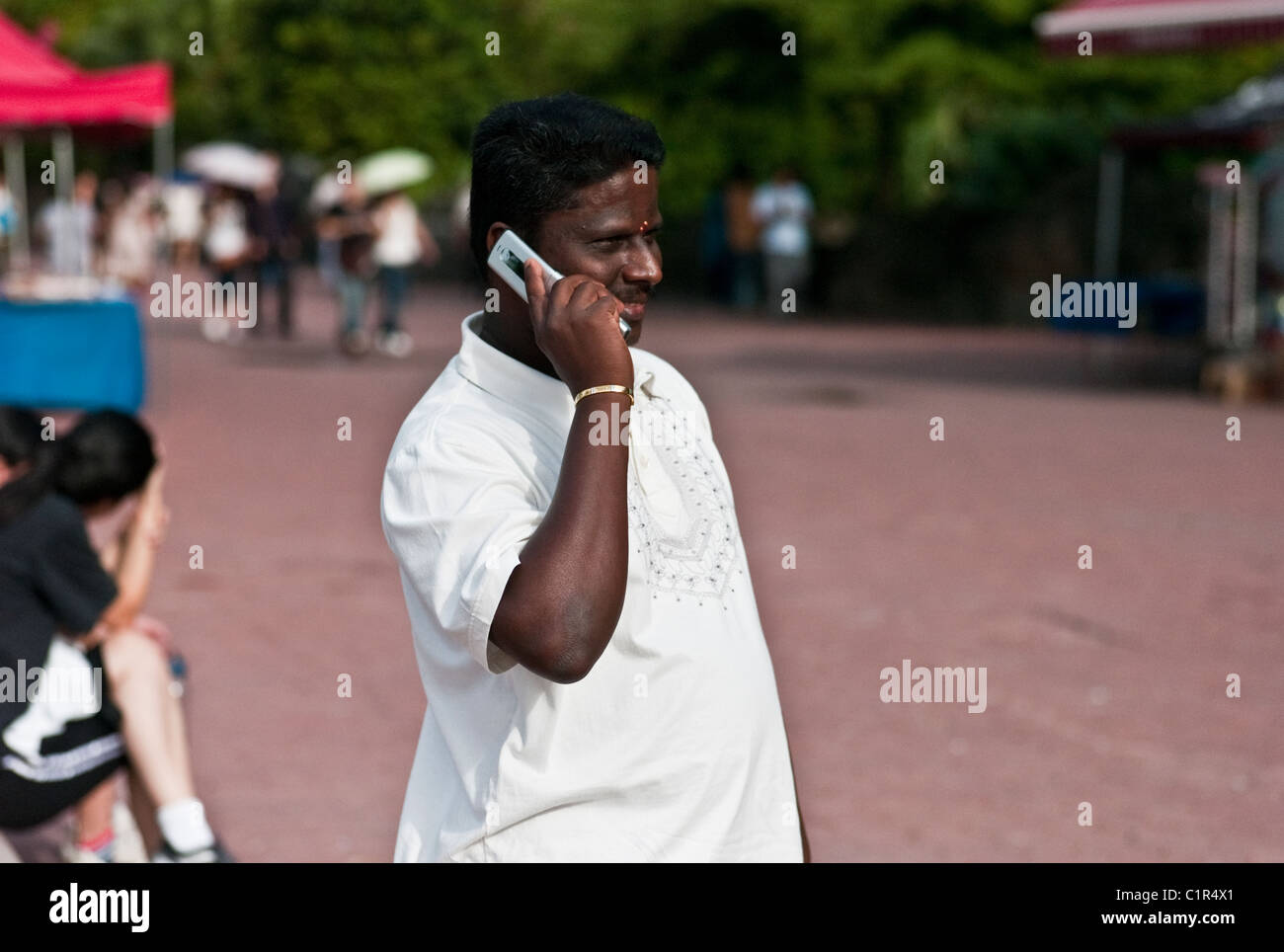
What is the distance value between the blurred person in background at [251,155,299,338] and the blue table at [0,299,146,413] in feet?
22.7

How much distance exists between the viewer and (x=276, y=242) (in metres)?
19.4

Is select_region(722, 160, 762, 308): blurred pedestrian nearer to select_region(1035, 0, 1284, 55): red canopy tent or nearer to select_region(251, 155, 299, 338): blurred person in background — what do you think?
select_region(251, 155, 299, 338): blurred person in background

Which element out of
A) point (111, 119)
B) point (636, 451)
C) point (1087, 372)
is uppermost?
point (111, 119)

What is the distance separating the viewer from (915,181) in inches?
1067

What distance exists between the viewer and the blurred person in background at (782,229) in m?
22.3

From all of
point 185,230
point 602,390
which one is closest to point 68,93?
point 602,390

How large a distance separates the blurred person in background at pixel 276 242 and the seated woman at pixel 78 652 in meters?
15.4

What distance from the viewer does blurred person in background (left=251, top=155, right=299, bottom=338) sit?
19.4m

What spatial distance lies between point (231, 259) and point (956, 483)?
40.7ft

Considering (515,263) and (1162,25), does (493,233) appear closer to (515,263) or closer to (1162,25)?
(515,263)

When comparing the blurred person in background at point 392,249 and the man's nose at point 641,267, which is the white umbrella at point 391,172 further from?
the man's nose at point 641,267

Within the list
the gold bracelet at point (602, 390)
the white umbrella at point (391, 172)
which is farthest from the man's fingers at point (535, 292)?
the white umbrella at point (391, 172)
